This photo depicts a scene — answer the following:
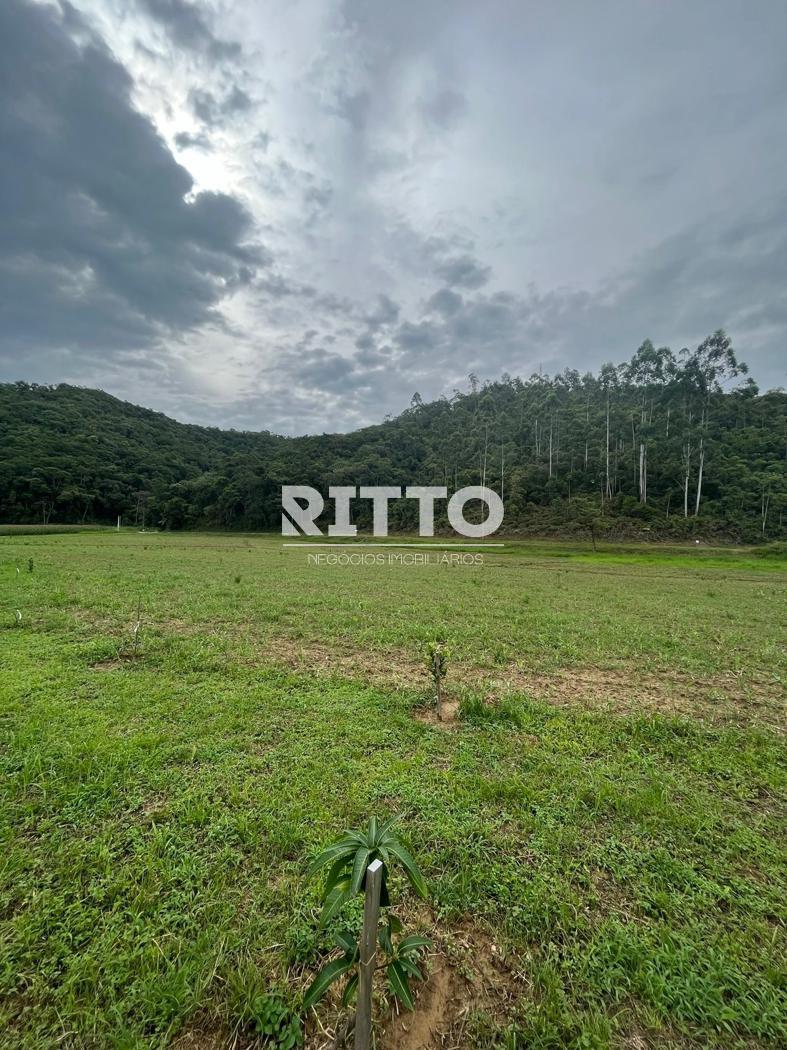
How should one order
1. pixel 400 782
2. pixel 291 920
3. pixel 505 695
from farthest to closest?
1. pixel 505 695
2. pixel 400 782
3. pixel 291 920

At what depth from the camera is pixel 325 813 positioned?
114 inches

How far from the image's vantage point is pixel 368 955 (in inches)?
54.6

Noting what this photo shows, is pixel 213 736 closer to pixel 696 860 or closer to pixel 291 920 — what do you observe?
pixel 291 920

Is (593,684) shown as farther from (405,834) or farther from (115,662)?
(115,662)

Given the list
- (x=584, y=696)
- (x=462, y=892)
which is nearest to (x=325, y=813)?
(x=462, y=892)

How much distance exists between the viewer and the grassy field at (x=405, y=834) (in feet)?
5.87

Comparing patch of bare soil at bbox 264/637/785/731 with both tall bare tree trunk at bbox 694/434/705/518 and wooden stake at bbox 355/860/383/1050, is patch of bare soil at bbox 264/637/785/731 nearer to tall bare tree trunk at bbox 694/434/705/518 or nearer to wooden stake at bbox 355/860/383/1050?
wooden stake at bbox 355/860/383/1050

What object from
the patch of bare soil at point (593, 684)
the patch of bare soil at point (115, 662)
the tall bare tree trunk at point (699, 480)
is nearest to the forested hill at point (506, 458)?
the tall bare tree trunk at point (699, 480)

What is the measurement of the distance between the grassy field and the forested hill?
38.1 m

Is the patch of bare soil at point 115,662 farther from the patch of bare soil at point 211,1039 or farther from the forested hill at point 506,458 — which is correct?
the forested hill at point 506,458

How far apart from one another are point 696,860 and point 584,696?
8.73 ft

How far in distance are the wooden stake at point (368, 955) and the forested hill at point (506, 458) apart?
4199 cm

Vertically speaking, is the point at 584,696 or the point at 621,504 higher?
the point at 621,504

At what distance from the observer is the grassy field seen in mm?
1788
